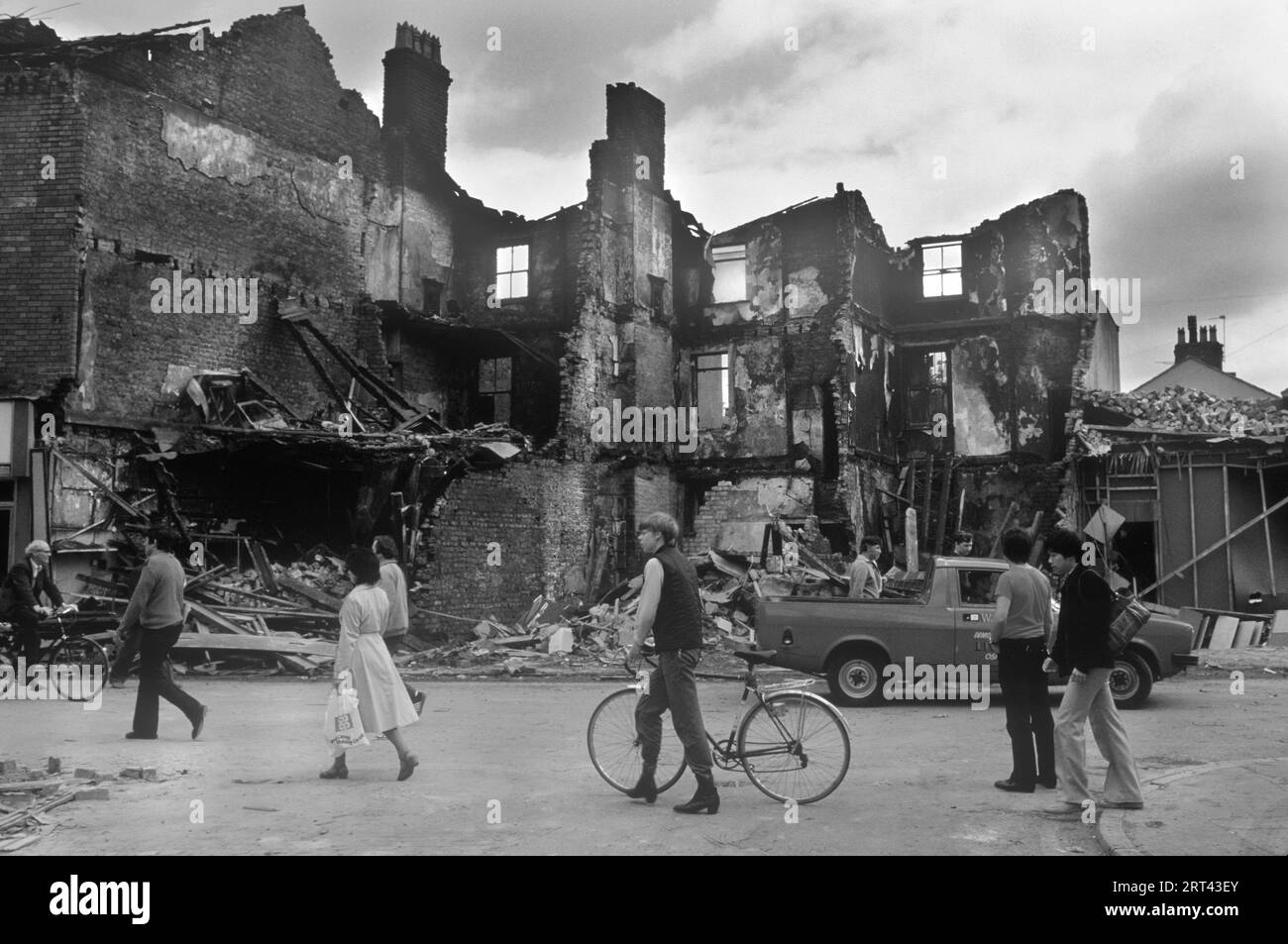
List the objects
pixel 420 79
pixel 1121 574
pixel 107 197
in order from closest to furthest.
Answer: pixel 107 197
pixel 1121 574
pixel 420 79

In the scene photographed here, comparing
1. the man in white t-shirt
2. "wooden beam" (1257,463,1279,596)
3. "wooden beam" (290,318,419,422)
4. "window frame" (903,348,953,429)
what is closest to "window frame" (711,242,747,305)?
"window frame" (903,348,953,429)

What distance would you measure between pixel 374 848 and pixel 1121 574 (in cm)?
2066

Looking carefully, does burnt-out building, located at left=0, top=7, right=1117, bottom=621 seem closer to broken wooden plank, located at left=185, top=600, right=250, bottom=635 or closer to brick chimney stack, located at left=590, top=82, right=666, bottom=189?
brick chimney stack, located at left=590, top=82, right=666, bottom=189

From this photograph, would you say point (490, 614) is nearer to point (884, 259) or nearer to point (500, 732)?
point (500, 732)

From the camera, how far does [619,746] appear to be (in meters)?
7.56

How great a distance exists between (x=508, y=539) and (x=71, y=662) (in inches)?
398

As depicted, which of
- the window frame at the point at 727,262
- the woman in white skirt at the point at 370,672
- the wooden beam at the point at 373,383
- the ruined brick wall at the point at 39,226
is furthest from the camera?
the window frame at the point at 727,262

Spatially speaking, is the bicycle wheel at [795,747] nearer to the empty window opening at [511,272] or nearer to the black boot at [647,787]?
the black boot at [647,787]

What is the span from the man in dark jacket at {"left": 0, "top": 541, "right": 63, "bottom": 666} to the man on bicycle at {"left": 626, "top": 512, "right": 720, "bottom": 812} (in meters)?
9.50

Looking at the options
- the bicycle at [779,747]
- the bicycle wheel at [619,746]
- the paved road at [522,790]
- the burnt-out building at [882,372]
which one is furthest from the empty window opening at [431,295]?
the bicycle at [779,747]

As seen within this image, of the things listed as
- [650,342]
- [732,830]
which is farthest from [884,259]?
[732,830]

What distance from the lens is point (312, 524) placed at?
2133 cm

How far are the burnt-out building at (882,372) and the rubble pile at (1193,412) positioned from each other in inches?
56.0

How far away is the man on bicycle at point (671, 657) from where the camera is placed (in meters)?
6.95
